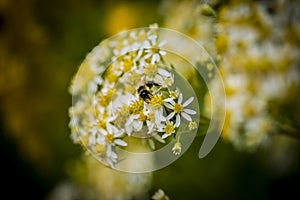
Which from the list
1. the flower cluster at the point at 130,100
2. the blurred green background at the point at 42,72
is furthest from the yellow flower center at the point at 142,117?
the blurred green background at the point at 42,72

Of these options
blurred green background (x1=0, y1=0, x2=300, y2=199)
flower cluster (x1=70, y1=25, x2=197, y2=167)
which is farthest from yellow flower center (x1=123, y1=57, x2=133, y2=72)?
blurred green background (x1=0, y1=0, x2=300, y2=199)

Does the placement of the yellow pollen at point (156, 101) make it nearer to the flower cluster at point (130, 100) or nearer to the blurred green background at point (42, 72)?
the flower cluster at point (130, 100)

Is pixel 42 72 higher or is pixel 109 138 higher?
pixel 42 72

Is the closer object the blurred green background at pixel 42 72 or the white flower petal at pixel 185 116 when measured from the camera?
the white flower petal at pixel 185 116

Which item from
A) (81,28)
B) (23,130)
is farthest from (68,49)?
(23,130)

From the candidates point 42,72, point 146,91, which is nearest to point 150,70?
point 146,91

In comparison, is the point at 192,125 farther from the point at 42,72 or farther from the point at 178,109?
the point at 42,72

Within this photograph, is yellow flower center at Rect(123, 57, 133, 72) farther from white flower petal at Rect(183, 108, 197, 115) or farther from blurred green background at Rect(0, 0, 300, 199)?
blurred green background at Rect(0, 0, 300, 199)
